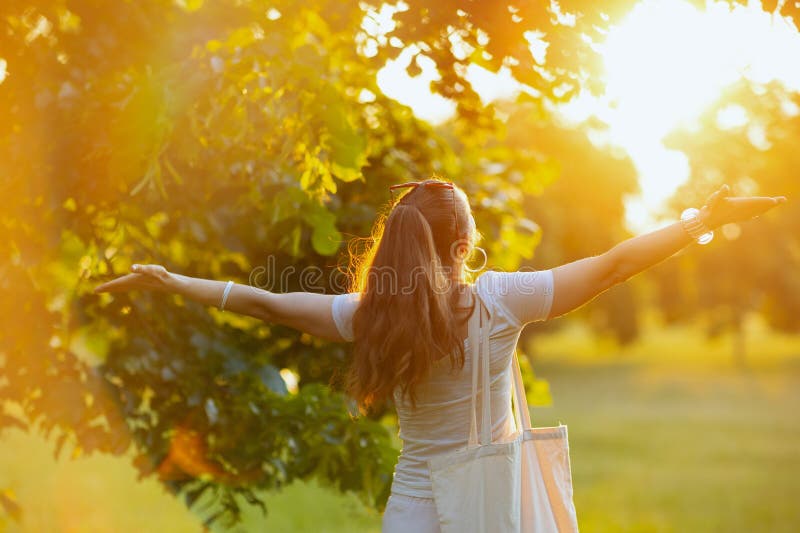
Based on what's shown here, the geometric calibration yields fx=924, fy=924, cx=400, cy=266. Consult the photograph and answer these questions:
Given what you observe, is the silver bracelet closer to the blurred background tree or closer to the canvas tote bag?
the canvas tote bag

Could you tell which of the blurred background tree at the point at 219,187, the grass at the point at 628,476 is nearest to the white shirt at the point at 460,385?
the blurred background tree at the point at 219,187

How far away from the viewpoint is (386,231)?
9.16 ft

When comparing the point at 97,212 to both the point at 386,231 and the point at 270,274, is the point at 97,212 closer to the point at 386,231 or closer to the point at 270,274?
the point at 270,274

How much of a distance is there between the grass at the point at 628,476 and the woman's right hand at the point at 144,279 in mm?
2493

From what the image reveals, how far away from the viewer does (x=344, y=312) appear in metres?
2.86

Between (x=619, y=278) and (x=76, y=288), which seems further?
(x=76, y=288)

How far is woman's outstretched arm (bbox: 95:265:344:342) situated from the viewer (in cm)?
287

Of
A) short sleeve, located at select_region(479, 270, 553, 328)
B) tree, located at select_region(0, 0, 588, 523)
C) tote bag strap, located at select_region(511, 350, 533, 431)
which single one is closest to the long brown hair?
short sleeve, located at select_region(479, 270, 553, 328)

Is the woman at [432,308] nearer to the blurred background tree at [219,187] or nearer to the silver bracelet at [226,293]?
the silver bracelet at [226,293]

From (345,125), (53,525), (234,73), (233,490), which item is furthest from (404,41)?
(53,525)

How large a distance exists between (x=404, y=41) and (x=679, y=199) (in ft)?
40.2

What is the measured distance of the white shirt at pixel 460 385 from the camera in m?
2.69

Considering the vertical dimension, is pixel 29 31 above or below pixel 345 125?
above

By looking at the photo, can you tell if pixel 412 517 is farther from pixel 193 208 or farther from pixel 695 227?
pixel 193 208
